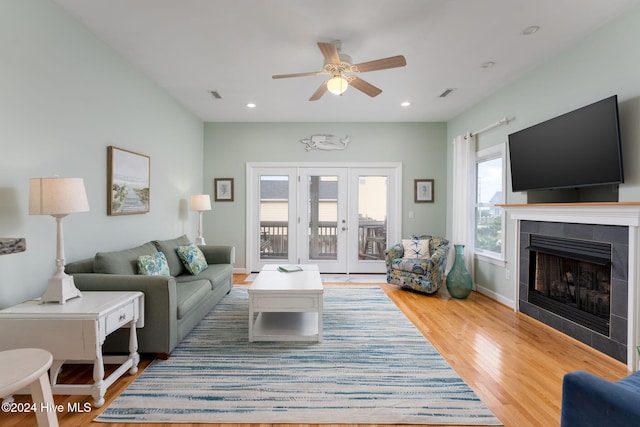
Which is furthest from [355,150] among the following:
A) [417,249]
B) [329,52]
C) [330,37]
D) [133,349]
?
[133,349]

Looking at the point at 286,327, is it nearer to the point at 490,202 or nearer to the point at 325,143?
the point at 490,202

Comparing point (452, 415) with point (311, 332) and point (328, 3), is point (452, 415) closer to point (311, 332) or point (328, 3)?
point (311, 332)

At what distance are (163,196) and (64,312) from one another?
99.1 inches

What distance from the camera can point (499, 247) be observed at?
4.09 metres

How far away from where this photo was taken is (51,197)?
75.3 inches

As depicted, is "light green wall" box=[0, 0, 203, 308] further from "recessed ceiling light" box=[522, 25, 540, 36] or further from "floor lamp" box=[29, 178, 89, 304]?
"recessed ceiling light" box=[522, 25, 540, 36]

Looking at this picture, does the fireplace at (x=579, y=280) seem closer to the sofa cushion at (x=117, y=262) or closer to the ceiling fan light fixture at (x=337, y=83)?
the ceiling fan light fixture at (x=337, y=83)

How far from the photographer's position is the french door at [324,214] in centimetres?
553

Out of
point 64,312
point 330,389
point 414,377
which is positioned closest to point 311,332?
point 330,389

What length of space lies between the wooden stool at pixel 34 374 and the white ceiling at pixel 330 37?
7.80ft

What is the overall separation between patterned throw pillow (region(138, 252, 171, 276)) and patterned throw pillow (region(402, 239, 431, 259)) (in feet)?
11.0

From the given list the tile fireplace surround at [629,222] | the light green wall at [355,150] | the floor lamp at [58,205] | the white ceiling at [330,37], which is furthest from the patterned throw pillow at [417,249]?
the floor lamp at [58,205]

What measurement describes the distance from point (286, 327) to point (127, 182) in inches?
88.4

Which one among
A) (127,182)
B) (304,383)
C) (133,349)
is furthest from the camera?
(127,182)
